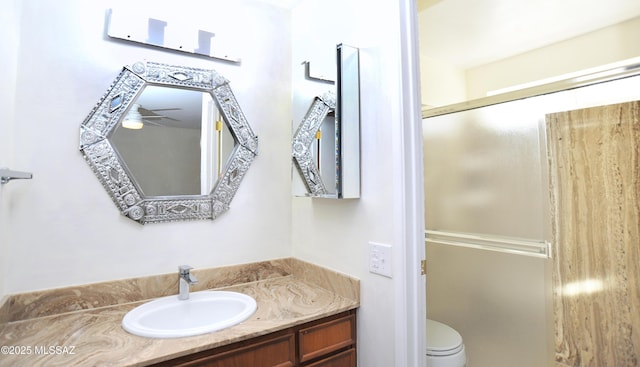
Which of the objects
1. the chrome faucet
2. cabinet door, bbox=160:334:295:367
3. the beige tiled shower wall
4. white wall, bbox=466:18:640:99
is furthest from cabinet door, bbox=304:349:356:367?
white wall, bbox=466:18:640:99

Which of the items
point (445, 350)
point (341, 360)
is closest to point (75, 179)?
point (341, 360)

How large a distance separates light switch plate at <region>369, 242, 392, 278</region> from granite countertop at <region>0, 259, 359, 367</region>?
0.14m

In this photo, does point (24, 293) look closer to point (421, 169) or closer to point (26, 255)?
point (26, 255)

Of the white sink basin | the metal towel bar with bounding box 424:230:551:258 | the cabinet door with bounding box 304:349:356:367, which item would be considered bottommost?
the cabinet door with bounding box 304:349:356:367

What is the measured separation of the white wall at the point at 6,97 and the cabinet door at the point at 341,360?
1.18m

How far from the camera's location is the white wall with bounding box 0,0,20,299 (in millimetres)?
1058

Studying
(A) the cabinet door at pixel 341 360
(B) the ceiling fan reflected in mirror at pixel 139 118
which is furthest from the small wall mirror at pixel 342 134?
(B) the ceiling fan reflected in mirror at pixel 139 118

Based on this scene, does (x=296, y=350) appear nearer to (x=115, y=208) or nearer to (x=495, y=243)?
(x=115, y=208)

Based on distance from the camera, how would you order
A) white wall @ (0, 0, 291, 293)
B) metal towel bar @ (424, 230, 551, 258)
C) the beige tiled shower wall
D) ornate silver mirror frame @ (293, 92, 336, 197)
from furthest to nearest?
metal towel bar @ (424, 230, 551, 258) → the beige tiled shower wall → ornate silver mirror frame @ (293, 92, 336, 197) → white wall @ (0, 0, 291, 293)

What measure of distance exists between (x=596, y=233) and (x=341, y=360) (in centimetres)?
158

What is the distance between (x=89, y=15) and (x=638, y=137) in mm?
2653

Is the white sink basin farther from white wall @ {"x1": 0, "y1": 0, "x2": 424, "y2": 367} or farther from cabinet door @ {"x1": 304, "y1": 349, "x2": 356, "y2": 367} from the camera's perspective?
cabinet door @ {"x1": 304, "y1": 349, "x2": 356, "y2": 367}

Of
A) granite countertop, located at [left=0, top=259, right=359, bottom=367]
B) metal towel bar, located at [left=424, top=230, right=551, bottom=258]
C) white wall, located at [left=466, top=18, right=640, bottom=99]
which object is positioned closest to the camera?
granite countertop, located at [left=0, top=259, right=359, bottom=367]

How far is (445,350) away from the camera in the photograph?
156cm
